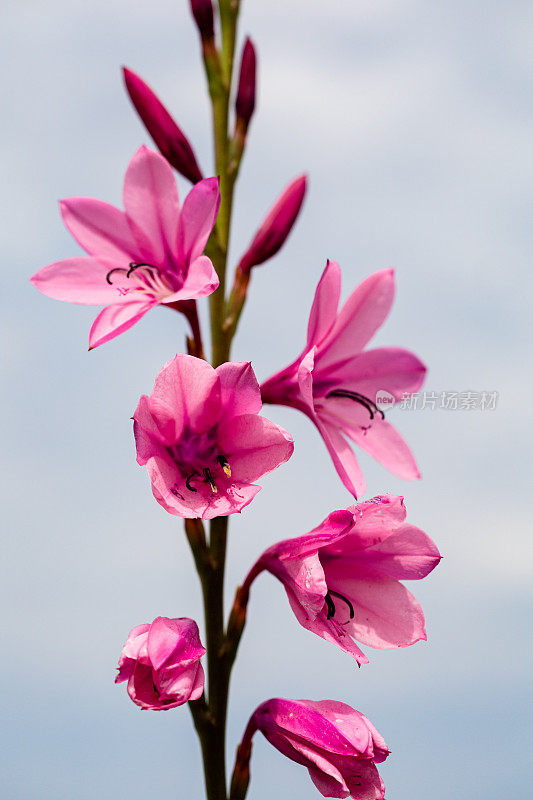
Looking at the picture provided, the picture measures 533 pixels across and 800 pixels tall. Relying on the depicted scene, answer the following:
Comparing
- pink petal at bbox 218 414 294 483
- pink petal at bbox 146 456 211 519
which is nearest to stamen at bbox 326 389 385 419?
pink petal at bbox 218 414 294 483

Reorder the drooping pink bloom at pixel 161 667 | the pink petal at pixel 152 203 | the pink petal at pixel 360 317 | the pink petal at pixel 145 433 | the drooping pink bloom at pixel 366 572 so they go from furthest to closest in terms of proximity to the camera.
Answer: the pink petal at pixel 360 317
the pink petal at pixel 152 203
the drooping pink bloom at pixel 366 572
the pink petal at pixel 145 433
the drooping pink bloom at pixel 161 667

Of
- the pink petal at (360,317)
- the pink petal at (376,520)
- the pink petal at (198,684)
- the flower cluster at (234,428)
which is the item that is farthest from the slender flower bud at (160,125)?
the pink petal at (198,684)

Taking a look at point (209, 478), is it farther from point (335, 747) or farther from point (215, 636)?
point (335, 747)

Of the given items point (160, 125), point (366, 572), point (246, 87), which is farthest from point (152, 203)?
point (366, 572)

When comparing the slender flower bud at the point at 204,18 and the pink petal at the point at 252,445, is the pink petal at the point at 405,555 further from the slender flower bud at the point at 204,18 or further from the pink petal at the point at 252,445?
the slender flower bud at the point at 204,18

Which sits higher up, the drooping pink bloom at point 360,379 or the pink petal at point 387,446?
the drooping pink bloom at point 360,379

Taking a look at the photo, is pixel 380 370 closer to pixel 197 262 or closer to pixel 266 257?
pixel 266 257
